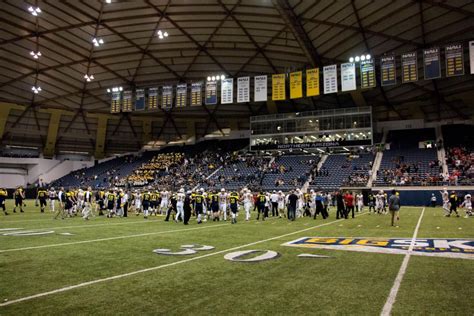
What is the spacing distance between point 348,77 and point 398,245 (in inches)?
875

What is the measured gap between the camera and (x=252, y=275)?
6949 millimetres

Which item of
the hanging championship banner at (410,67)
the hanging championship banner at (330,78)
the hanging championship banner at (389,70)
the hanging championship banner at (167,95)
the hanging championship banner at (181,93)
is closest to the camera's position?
the hanging championship banner at (410,67)

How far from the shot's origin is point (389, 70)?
29.3 m

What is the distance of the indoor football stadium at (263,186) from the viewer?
5.95m

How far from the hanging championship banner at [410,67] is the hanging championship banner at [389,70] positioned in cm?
74

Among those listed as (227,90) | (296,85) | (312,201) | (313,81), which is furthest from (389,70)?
(227,90)

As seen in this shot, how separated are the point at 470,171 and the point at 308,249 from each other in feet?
113

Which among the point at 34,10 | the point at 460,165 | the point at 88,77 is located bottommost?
the point at 460,165

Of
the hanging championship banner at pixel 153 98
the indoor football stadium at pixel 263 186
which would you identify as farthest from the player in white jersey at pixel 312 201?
the hanging championship banner at pixel 153 98

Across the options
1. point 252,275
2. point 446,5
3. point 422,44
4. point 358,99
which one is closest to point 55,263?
point 252,275

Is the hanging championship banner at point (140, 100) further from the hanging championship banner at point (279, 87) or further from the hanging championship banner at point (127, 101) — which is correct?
the hanging championship banner at point (279, 87)

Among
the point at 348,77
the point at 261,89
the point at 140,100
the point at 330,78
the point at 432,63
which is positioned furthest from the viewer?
the point at 140,100

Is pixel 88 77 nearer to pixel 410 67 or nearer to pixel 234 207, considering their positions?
pixel 234 207

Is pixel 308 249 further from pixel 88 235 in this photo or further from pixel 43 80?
pixel 43 80
